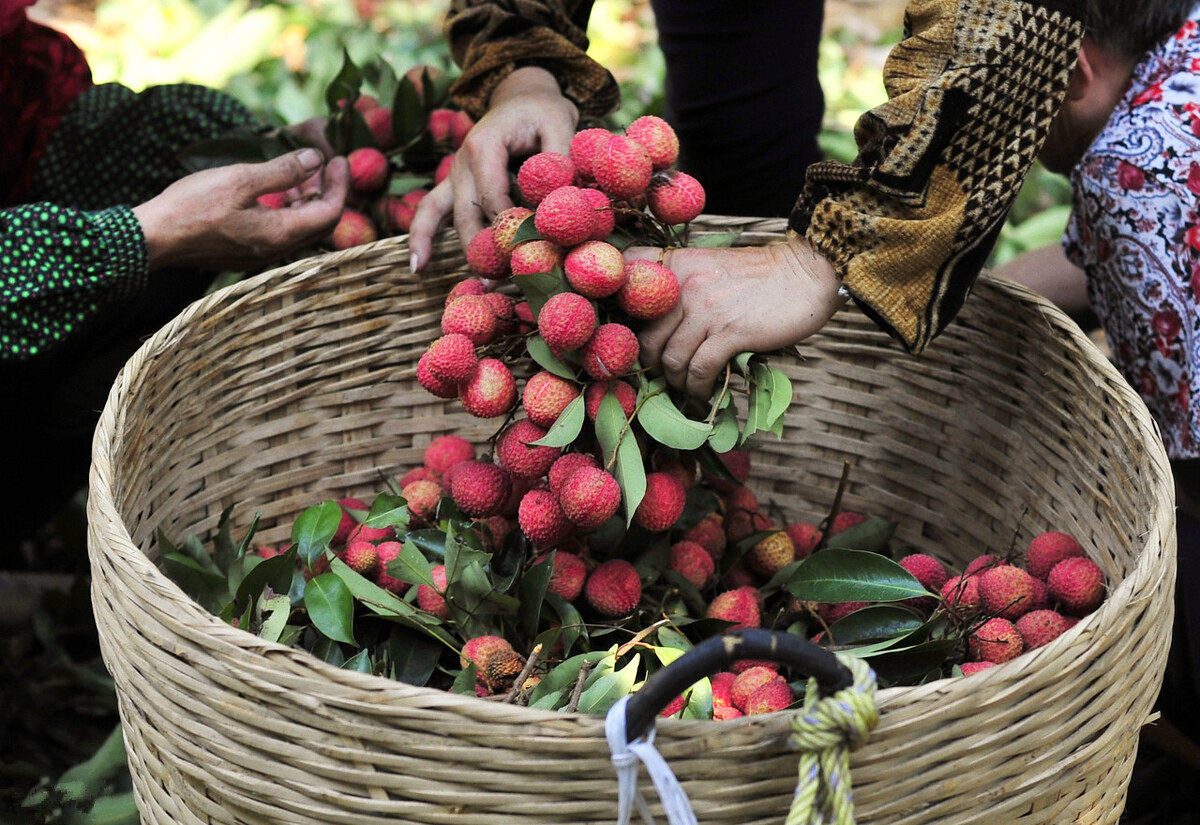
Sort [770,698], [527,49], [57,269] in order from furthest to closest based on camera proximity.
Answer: [527,49] < [57,269] < [770,698]

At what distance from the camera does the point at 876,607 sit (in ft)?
3.25

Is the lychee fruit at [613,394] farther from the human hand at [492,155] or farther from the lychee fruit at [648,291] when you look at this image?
the human hand at [492,155]

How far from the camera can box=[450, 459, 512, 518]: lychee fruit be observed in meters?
1.01

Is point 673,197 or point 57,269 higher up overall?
point 673,197

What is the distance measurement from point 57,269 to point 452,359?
57 centimetres

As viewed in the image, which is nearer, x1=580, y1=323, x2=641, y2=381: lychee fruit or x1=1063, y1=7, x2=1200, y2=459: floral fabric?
x1=580, y1=323, x2=641, y2=381: lychee fruit

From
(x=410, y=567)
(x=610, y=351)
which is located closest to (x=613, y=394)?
(x=610, y=351)

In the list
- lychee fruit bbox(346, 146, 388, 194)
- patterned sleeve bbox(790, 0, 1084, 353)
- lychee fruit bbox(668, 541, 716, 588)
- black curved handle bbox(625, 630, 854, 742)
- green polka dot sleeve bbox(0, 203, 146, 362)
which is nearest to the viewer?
black curved handle bbox(625, 630, 854, 742)

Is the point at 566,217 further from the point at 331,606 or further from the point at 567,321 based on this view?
the point at 331,606

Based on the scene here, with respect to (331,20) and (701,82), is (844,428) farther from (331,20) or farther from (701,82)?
(331,20)

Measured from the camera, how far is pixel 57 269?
4.04 ft

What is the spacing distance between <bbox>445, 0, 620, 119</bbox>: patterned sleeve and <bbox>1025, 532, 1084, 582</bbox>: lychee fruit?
73 cm

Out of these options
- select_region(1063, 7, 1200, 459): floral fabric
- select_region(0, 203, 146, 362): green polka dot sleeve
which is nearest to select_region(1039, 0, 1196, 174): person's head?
select_region(1063, 7, 1200, 459): floral fabric

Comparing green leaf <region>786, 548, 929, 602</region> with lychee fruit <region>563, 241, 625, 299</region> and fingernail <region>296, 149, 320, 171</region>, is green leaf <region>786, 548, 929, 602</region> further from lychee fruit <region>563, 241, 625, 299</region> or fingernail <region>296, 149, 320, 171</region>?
fingernail <region>296, 149, 320, 171</region>
